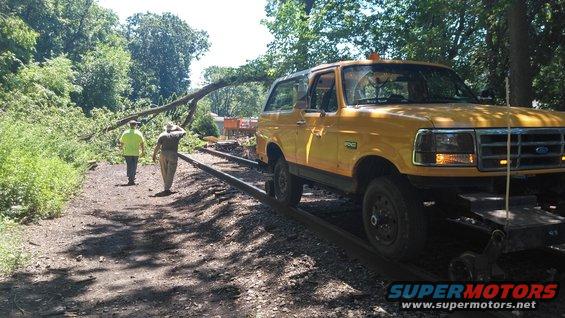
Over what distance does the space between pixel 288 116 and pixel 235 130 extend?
29.1m

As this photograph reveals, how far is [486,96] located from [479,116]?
172 centimetres

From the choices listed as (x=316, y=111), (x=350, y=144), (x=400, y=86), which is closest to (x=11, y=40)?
(x=316, y=111)

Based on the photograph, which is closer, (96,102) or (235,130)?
(235,130)

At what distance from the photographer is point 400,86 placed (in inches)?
229

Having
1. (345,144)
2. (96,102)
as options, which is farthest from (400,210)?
(96,102)

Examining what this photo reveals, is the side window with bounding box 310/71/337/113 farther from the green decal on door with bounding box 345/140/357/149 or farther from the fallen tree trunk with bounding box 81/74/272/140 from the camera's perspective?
the fallen tree trunk with bounding box 81/74/272/140

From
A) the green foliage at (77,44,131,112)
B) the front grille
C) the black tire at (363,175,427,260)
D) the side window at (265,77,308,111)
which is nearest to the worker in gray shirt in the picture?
the side window at (265,77,308,111)

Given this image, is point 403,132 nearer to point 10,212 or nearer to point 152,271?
point 152,271

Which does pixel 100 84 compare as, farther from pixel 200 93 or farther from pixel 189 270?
pixel 189 270

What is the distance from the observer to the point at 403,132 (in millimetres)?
4258

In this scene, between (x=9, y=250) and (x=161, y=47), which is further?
(x=161, y=47)

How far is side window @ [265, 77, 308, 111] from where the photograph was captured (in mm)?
6887

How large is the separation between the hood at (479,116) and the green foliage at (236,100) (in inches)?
3543

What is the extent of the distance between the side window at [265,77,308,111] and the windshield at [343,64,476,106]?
2.90 ft
